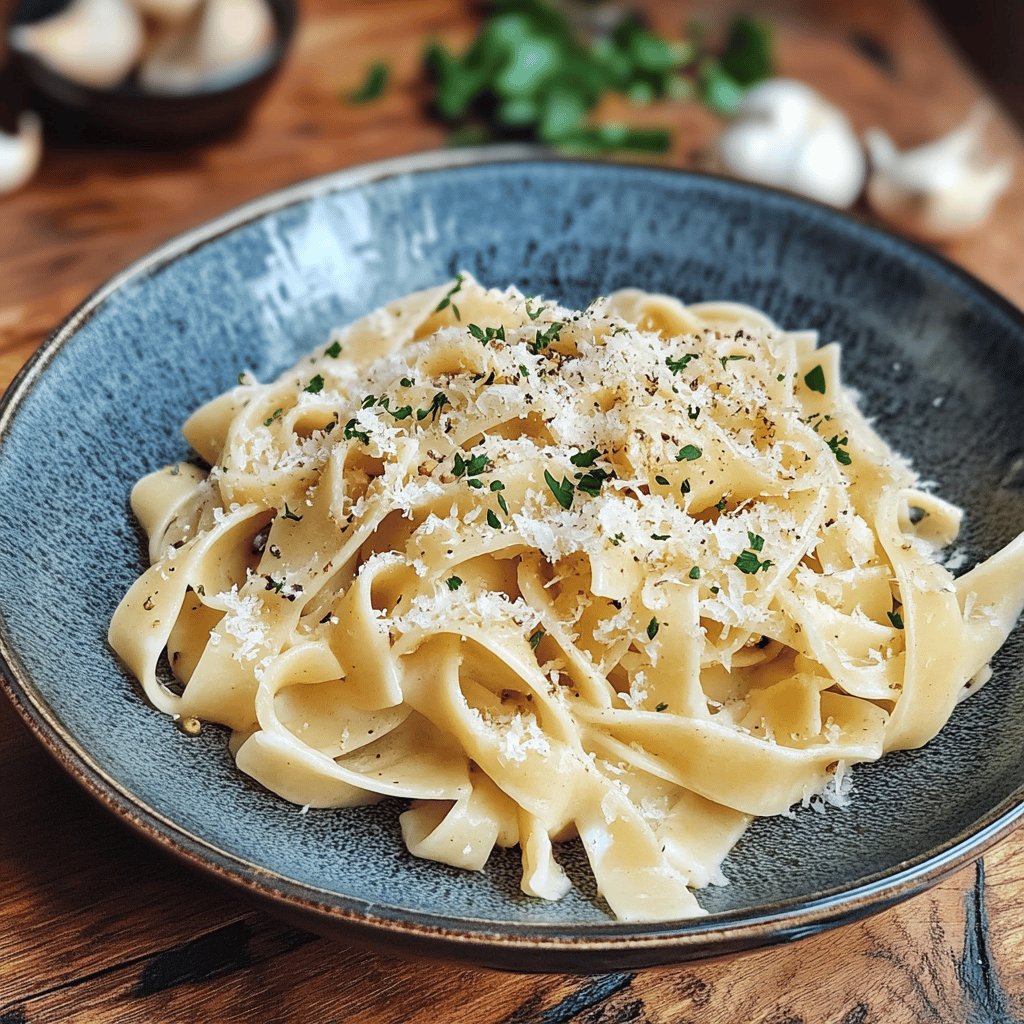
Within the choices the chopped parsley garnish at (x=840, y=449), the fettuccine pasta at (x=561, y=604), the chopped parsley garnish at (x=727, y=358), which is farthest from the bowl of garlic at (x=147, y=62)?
the chopped parsley garnish at (x=840, y=449)

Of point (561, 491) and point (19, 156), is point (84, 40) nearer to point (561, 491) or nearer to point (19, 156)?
point (19, 156)

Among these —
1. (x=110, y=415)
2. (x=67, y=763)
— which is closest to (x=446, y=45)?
(x=110, y=415)

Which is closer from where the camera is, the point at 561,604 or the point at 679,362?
the point at 561,604

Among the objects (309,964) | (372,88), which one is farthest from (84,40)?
(309,964)

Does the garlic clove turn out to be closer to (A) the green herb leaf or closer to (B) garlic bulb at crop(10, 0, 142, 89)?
(B) garlic bulb at crop(10, 0, 142, 89)

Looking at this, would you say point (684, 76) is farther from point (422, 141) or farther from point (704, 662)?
point (704, 662)

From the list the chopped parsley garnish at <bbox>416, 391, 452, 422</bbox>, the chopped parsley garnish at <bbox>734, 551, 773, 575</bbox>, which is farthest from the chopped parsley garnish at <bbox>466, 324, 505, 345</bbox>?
the chopped parsley garnish at <bbox>734, 551, 773, 575</bbox>

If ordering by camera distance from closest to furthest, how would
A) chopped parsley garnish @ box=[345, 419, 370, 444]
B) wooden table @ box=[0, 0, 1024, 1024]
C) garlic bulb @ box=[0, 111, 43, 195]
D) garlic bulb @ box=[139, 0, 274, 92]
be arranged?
wooden table @ box=[0, 0, 1024, 1024], chopped parsley garnish @ box=[345, 419, 370, 444], garlic bulb @ box=[0, 111, 43, 195], garlic bulb @ box=[139, 0, 274, 92]
